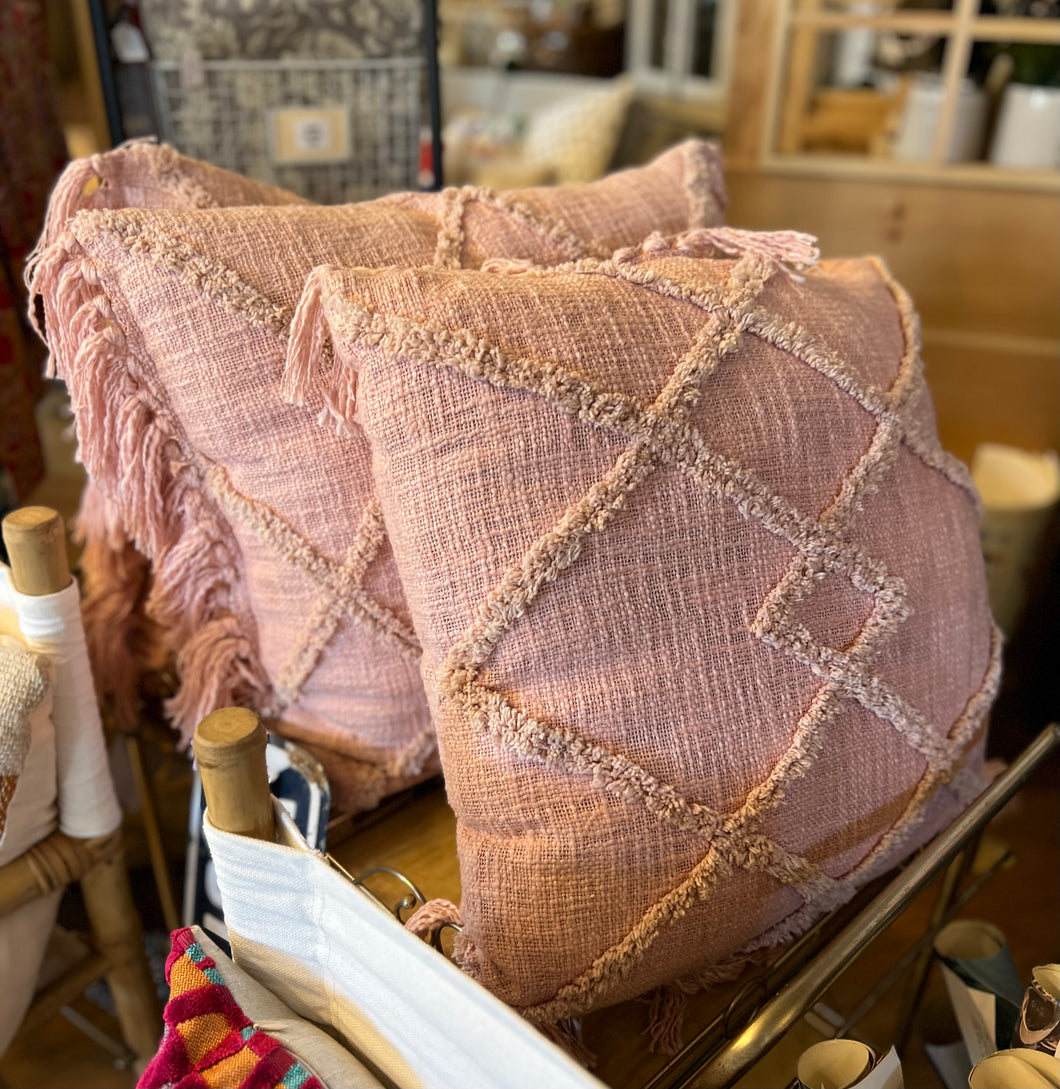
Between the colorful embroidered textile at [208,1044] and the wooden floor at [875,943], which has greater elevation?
the colorful embroidered textile at [208,1044]

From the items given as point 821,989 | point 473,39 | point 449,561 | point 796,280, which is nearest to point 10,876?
point 449,561

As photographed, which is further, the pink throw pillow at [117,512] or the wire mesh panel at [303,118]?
the wire mesh panel at [303,118]

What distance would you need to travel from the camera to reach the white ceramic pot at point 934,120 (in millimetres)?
1354

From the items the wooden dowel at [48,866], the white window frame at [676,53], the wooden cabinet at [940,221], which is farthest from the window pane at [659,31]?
the wooden dowel at [48,866]

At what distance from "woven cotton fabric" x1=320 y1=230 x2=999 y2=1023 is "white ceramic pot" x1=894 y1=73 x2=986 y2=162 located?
0.95 m

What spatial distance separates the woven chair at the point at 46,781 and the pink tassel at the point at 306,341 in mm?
219

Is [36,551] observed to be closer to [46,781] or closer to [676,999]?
[46,781]

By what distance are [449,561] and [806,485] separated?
9.3 inches

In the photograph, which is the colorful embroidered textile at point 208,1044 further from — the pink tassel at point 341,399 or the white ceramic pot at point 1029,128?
the white ceramic pot at point 1029,128

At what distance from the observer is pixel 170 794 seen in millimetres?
1008

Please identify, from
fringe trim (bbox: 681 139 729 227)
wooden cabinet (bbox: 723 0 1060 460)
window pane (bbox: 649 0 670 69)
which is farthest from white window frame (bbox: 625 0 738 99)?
fringe trim (bbox: 681 139 729 227)

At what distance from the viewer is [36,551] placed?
0.66m

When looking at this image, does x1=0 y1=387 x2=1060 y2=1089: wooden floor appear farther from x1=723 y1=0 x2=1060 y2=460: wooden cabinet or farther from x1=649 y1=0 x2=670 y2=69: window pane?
x1=649 y1=0 x2=670 y2=69: window pane

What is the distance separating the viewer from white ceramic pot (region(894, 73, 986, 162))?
4.44ft
